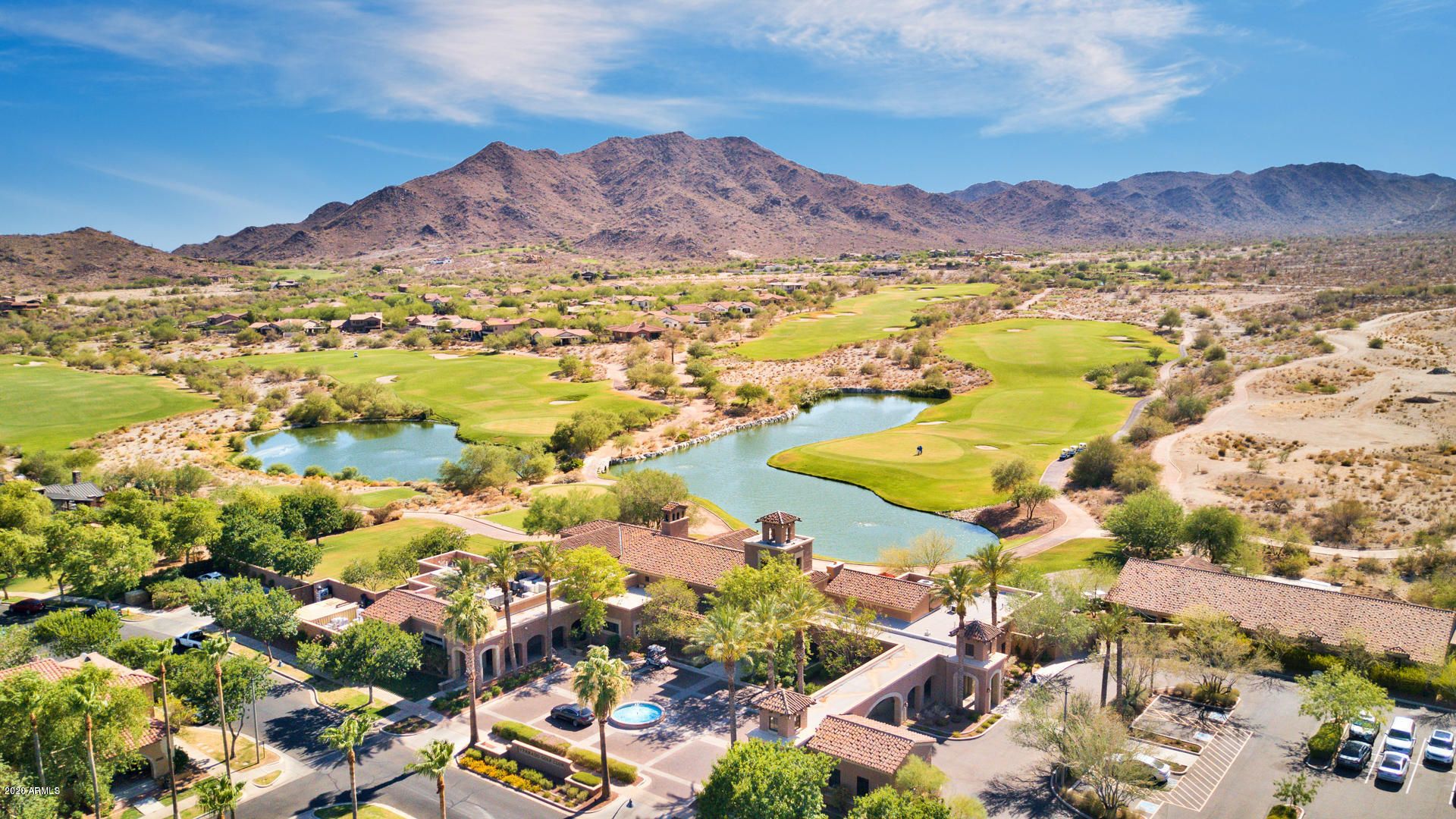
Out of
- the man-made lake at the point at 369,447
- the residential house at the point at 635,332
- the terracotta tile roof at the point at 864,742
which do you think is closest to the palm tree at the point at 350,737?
the terracotta tile roof at the point at 864,742

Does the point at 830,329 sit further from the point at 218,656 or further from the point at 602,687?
the point at 218,656

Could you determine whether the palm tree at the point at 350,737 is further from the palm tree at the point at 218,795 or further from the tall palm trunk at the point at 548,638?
the tall palm trunk at the point at 548,638

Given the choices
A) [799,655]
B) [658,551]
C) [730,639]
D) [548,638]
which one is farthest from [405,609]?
[799,655]

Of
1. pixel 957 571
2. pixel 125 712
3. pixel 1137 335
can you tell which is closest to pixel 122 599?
pixel 125 712

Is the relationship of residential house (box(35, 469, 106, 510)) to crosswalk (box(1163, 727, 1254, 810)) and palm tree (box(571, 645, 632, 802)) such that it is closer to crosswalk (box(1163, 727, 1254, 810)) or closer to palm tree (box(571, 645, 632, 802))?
palm tree (box(571, 645, 632, 802))

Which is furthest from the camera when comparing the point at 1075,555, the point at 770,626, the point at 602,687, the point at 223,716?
the point at 1075,555

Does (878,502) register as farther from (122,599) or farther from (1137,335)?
(1137,335)
